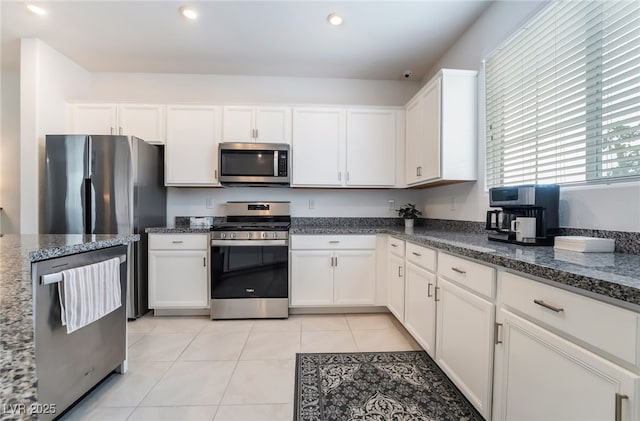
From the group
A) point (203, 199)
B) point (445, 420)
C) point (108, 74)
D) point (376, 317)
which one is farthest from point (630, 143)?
point (108, 74)

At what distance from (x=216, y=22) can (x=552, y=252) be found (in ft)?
9.68

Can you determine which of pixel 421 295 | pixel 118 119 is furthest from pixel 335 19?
pixel 118 119

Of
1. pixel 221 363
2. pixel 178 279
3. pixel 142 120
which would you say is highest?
pixel 142 120

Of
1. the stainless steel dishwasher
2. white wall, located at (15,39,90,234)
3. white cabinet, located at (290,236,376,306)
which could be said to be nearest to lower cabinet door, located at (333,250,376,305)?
white cabinet, located at (290,236,376,306)

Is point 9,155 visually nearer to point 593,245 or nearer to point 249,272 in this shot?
point 249,272

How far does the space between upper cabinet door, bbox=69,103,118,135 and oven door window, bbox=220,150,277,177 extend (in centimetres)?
132

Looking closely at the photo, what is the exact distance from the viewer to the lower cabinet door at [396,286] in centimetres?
237

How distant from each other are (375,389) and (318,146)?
7.53 feet

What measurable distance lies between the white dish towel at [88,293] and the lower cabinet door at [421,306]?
1999 millimetres

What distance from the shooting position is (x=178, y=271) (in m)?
2.75

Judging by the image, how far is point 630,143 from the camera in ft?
4.02

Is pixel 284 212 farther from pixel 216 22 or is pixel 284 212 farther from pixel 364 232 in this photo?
pixel 216 22

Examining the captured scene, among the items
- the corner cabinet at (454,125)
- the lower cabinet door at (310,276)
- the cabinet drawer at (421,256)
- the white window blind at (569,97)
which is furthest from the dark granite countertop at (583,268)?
the lower cabinet door at (310,276)

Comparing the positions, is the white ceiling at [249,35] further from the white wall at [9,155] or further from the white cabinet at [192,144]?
the white cabinet at [192,144]
